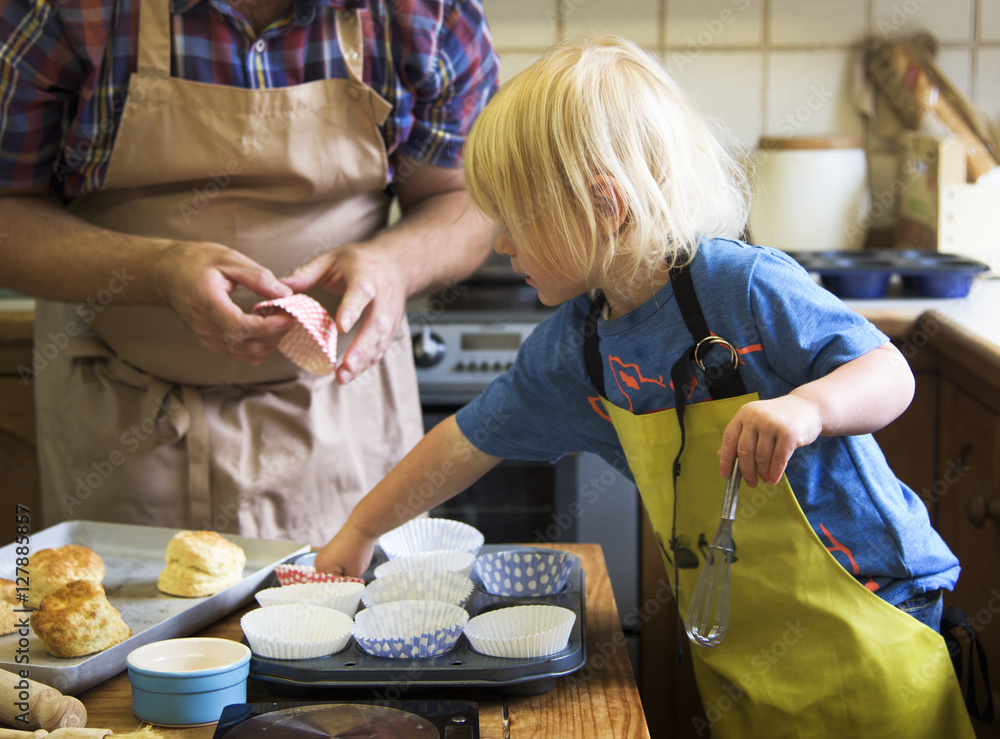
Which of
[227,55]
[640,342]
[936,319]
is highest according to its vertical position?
[227,55]

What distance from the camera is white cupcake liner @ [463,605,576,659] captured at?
0.67 m

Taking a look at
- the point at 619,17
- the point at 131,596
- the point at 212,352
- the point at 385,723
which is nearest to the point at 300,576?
the point at 131,596

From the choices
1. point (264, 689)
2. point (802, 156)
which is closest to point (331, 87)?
point (264, 689)

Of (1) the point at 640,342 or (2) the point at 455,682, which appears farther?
(1) the point at 640,342

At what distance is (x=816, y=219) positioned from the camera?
6.35ft

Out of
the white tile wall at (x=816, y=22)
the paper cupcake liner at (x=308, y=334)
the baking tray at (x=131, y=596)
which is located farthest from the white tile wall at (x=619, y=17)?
the baking tray at (x=131, y=596)

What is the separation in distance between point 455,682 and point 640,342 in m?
0.32

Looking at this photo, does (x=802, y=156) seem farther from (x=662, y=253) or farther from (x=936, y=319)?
(x=662, y=253)

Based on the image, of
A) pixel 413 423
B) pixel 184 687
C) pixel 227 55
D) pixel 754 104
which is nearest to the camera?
pixel 184 687

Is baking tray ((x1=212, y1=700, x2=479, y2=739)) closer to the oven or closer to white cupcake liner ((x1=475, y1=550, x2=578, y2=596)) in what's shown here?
white cupcake liner ((x1=475, y1=550, x2=578, y2=596))

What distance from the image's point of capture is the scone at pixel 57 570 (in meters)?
0.81

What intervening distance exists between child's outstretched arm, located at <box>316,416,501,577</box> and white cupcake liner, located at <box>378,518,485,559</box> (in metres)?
0.03

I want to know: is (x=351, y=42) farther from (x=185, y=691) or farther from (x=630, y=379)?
(x=185, y=691)

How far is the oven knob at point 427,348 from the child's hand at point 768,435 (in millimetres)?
994
